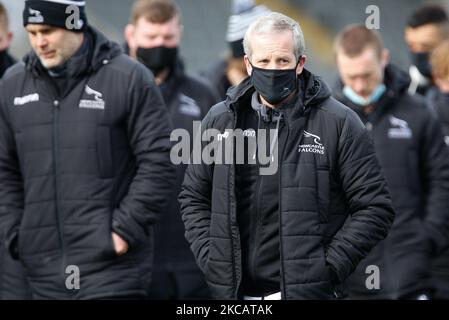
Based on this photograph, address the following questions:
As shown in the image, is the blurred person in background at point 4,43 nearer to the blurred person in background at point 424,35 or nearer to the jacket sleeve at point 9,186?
the jacket sleeve at point 9,186

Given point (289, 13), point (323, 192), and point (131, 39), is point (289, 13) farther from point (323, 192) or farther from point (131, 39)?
point (323, 192)

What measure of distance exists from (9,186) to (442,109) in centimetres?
333

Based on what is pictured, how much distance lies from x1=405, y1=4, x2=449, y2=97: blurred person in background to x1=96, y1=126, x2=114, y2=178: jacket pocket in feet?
12.2

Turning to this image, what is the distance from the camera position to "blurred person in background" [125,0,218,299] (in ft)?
24.5

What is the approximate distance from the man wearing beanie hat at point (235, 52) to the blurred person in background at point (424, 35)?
1.40 m

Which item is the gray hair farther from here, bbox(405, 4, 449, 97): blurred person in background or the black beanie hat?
bbox(405, 4, 449, 97): blurred person in background

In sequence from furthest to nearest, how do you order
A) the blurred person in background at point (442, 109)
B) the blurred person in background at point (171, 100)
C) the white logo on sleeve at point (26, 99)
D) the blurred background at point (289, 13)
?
the blurred background at point (289, 13) → the blurred person in background at point (442, 109) → the blurred person in background at point (171, 100) → the white logo on sleeve at point (26, 99)

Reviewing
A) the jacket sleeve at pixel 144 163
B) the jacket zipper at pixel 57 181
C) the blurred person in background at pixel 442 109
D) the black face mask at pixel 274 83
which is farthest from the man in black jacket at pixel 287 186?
the blurred person in background at pixel 442 109

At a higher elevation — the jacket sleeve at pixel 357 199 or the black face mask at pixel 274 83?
the black face mask at pixel 274 83

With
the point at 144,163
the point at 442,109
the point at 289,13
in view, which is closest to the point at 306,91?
the point at 144,163

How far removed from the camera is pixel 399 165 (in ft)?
24.9

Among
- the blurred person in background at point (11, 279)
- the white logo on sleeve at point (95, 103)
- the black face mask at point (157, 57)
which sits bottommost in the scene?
the blurred person in background at point (11, 279)

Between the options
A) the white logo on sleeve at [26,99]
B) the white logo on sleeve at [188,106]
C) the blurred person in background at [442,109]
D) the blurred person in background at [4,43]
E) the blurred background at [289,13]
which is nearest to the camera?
the white logo on sleeve at [26,99]

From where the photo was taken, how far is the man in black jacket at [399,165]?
751 cm
